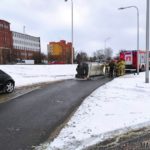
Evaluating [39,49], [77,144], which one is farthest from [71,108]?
[39,49]

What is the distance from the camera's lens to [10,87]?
765 inches

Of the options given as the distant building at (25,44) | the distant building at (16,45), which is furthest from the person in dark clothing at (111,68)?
the distant building at (25,44)

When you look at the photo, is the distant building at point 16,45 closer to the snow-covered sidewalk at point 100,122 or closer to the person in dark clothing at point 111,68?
the person in dark clothing at point 111,68

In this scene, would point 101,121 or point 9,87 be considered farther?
point 9,87

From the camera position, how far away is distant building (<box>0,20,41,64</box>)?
407 feet

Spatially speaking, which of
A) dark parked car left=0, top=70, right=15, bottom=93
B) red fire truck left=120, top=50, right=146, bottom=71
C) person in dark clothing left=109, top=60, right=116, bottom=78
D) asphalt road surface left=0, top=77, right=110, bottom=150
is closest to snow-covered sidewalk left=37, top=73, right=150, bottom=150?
asphalt road surface left=0, top=77, right=110, bottom=150

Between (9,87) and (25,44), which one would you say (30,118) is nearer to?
(9,87)

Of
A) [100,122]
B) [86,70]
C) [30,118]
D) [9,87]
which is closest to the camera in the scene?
[100,122]

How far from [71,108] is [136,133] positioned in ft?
15.3

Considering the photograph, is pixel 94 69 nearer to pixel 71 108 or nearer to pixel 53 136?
pixel 71 108

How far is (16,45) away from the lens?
149 m

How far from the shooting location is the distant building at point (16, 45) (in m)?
124

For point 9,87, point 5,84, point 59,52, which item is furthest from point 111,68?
point 59,52

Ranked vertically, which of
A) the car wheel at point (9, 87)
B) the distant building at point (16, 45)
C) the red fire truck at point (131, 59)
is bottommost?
the car wheel at point (9, 87)
